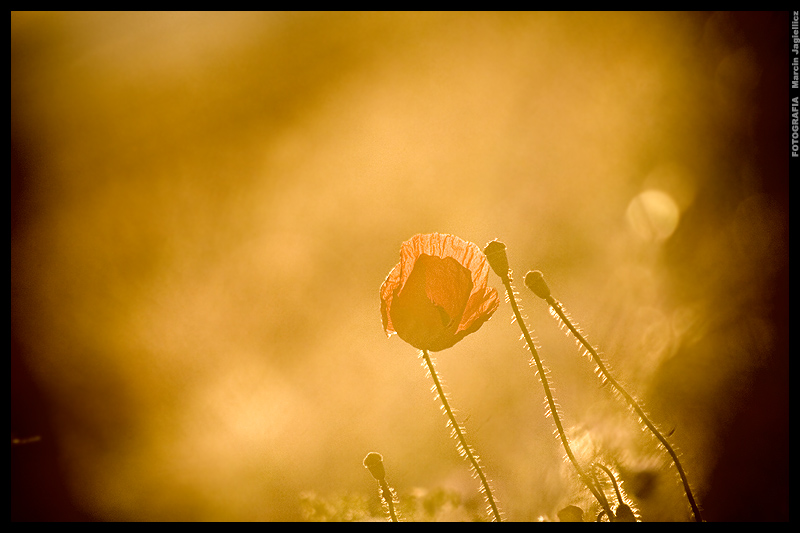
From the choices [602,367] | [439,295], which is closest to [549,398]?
[602,367]

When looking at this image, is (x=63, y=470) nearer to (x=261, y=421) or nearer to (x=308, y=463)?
(x=261, y=421)

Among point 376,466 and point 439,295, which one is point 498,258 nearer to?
point 439,295

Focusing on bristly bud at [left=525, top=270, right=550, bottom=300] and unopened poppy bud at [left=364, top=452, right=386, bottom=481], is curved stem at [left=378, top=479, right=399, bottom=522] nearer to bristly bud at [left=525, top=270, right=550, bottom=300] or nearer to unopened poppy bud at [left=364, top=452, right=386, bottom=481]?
unopened poppy bud at [left=364, top=452, right=386, bottom=481]

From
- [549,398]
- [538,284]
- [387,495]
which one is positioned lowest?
[387,495]

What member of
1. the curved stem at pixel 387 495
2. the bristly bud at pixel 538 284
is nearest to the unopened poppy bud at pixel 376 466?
the curved stem at pixel 387 495

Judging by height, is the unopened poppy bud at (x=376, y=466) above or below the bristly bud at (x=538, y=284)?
below

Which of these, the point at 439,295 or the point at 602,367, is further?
the point at 439,295

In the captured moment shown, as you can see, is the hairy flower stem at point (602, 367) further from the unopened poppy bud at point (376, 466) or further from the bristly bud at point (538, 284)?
the unopened poppy bud at point (376, 466)
